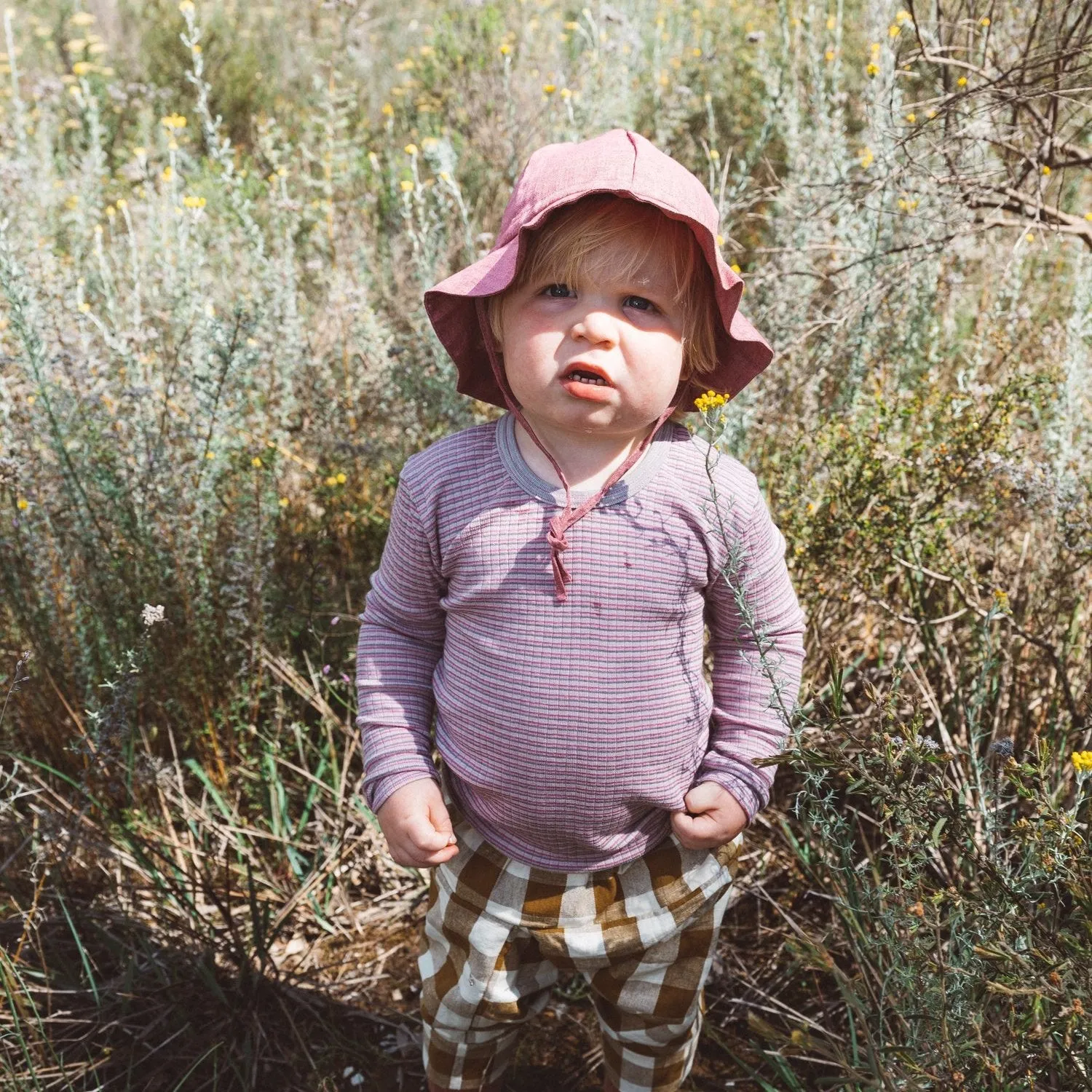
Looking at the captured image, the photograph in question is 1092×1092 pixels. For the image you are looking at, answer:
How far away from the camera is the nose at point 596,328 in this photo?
1258 millimetres

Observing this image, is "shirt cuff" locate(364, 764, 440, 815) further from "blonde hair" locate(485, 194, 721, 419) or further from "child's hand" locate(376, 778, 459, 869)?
"blonde hair" locate(485, 194, 721, 419)

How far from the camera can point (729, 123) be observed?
4.84 metres

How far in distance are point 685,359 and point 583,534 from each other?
31 cm

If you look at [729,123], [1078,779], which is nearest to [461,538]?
[1078,779]

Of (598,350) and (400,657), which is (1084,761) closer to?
(598,350)

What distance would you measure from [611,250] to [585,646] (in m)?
0.52

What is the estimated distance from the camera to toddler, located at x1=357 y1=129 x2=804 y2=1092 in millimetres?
1304

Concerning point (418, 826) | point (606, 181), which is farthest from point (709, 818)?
point (606, 181)

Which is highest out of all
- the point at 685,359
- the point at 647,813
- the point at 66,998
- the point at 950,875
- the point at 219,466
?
the point at 685,359

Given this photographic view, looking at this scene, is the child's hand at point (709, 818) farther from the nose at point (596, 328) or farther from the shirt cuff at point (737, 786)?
the nose at point (596, 328)

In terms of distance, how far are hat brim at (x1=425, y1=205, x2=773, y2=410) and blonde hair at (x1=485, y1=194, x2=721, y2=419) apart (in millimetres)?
25

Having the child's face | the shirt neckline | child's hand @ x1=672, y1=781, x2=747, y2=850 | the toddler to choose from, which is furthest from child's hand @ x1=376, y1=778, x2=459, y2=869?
→ the child's face

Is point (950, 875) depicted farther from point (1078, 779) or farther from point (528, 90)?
point (528, 90)

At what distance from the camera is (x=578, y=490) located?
4.53ft
